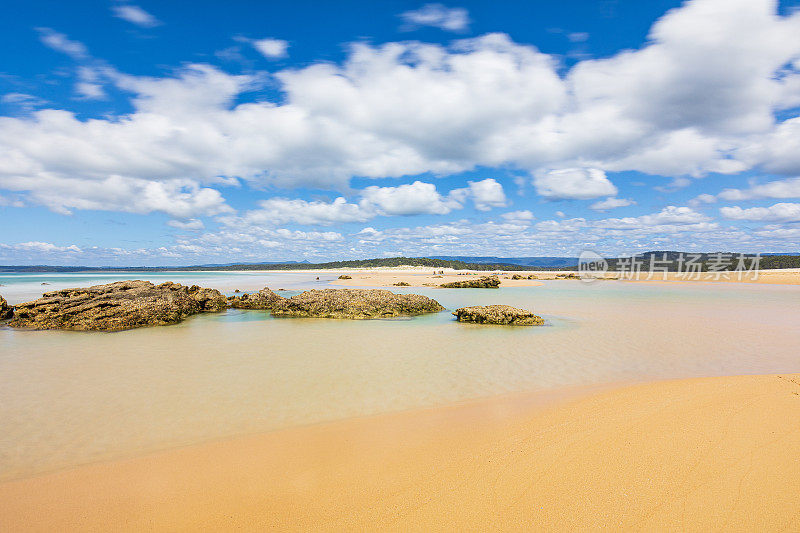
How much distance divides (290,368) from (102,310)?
35.1 ft

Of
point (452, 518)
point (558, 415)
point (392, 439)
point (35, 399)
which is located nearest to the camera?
point (452, 518)

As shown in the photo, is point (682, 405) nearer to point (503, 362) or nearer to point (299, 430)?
point (503, 362)

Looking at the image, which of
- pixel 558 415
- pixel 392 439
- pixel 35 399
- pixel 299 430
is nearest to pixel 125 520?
pixel 299 430

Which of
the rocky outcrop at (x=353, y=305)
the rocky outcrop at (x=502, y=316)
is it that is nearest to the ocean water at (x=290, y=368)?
the rocky outcrop at (x=502, y=316)

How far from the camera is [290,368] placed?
336 inches

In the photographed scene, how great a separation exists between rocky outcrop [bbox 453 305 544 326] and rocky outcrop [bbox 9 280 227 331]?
12209mm

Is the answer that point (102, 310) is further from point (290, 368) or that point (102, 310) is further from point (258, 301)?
point (290, 368)

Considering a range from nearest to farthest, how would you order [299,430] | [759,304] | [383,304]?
1. [299,430]
2. [383,304]
3. [759,304]

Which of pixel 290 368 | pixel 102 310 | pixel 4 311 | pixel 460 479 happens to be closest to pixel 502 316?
pixel 290 368

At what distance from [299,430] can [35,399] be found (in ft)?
16.3

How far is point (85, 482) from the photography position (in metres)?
4.11

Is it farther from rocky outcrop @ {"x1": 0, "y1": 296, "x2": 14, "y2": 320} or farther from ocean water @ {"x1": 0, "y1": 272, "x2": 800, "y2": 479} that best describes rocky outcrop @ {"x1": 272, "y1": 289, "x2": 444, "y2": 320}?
rocky outcrop @ {"x1": 0, "y1": 296, "x2": 14, "y2": 320}

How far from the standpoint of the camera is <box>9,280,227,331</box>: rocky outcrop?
14023 millimetres

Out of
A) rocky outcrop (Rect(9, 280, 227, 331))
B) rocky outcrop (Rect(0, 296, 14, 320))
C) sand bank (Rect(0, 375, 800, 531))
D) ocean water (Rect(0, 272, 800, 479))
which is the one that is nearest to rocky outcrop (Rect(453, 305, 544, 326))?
ocean water (Rect(0, 272, 800, 479))
